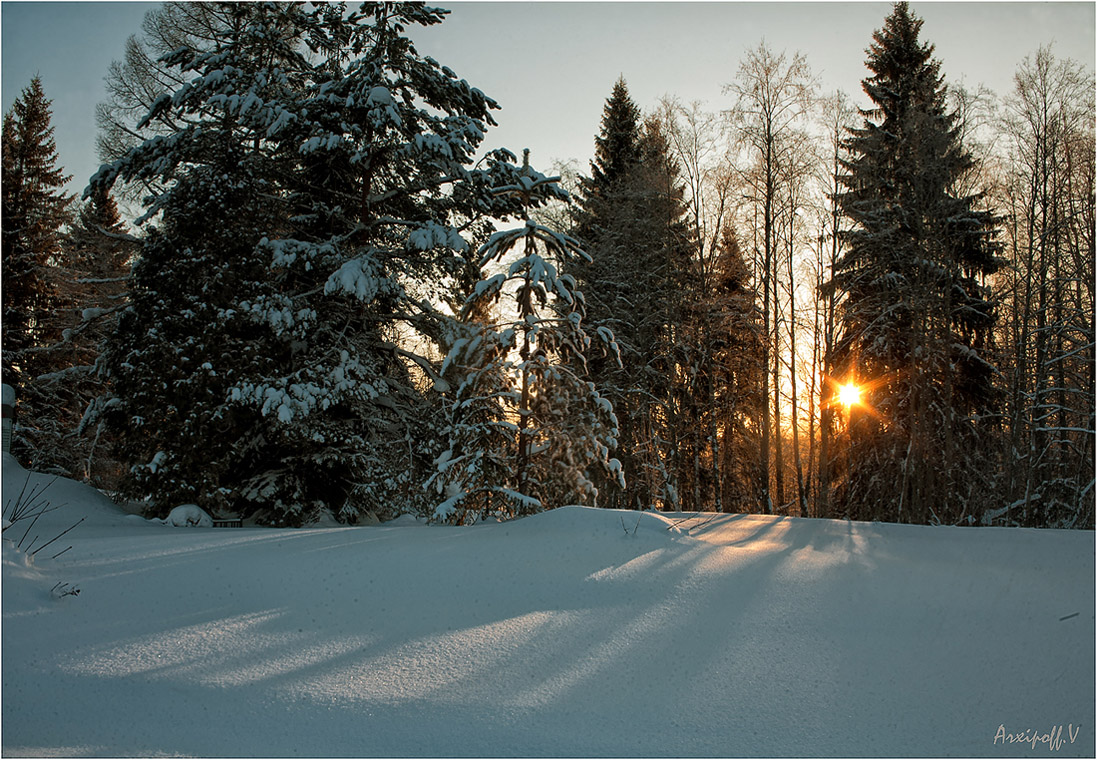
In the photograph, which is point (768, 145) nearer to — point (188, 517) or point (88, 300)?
point (188, 517)

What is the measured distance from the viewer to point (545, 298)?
8891 millimetres

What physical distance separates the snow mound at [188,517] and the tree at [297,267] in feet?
0.90

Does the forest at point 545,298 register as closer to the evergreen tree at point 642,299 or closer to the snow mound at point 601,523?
the evergreen tree at point 642,299

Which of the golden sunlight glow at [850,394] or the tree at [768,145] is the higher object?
the tree at [768,145]

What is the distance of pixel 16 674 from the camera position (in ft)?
11.0

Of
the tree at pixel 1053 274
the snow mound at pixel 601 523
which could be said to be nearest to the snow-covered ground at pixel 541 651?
the snow mound at pixel 601 523

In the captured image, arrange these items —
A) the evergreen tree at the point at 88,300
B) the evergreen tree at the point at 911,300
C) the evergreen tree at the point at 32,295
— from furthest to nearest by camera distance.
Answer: the evergreen tree at the point at 32,295, the evergreen tree at the point at 88,300, the evergreen tree at the point at 911,300

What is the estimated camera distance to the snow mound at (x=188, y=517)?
32.6 ft

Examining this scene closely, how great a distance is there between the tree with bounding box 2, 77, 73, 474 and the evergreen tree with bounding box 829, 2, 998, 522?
20.1 m

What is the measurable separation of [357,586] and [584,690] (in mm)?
2359

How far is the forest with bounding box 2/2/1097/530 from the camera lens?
10320 mm

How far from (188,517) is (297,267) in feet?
14.5

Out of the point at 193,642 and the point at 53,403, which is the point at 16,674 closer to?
the point at 193,642

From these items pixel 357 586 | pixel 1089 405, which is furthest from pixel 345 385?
pixel 1089 405
